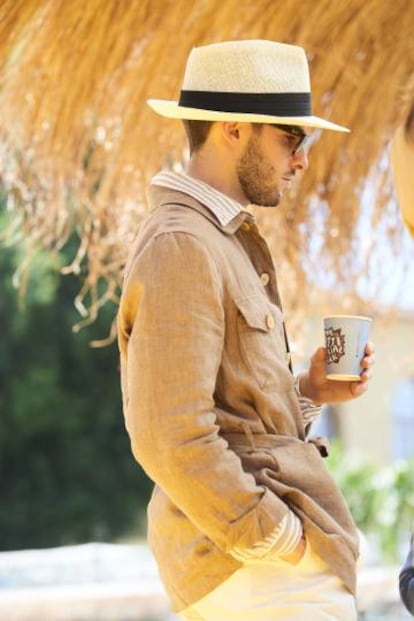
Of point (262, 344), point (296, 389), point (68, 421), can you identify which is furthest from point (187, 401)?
point (68, 421)

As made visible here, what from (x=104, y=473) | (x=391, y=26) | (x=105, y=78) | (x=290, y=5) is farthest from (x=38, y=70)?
(x=104, y=473)

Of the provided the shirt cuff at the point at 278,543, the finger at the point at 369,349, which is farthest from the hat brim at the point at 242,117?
the shirt cuff at the point at 278,543

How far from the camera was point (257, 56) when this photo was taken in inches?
89.9

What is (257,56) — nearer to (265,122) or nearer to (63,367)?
(265,122)

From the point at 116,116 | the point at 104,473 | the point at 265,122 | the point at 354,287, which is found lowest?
the point at 104,473

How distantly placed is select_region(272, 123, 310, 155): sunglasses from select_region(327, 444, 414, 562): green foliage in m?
8.05

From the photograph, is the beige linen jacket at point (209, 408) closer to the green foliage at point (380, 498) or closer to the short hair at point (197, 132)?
the short hair at point (197, 132)

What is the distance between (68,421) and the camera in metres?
19.4

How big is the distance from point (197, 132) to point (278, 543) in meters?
0.67

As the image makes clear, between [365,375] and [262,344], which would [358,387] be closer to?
[365,375]

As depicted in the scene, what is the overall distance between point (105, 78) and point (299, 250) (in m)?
0.88

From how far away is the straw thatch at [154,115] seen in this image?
3.46 m

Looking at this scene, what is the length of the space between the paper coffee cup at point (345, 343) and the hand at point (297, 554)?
296mm

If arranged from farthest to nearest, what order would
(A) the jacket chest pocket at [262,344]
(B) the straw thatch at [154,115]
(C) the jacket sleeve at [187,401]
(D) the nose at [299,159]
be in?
(B) the straw thatch at [154,115] < (D) the nose at [299,159] < (A) the jacket chest pocket at [262,344] < (C) the jacket sleeve at [187,401]
